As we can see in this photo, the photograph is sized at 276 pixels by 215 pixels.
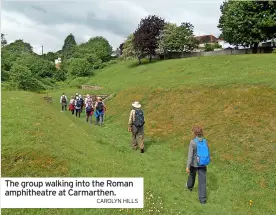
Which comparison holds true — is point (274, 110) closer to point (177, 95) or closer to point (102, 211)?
point (177, 95)

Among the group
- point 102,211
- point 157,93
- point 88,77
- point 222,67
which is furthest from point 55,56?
point 102,211

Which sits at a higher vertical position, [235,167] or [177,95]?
[177,95]

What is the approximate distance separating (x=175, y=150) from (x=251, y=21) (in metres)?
49.4

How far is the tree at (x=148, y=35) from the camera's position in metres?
74.3

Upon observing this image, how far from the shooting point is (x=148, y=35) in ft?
246

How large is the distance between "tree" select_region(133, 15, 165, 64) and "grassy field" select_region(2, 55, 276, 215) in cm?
4847

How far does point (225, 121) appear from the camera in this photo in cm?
2019

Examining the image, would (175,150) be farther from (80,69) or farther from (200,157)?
(80,69)

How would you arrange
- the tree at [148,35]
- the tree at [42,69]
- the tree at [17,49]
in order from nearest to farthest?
1. the tree at [148,35]
2. the tree at [42,69]
3. the tree at [17,49]

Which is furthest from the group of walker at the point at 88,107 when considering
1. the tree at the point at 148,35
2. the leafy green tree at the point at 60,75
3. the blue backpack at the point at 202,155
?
the leafy green tree at the point at 60,75

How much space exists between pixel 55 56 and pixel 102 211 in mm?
135386

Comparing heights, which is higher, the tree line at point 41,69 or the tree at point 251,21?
the tree at point 251,21

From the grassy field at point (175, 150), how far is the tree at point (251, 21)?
34.9 m

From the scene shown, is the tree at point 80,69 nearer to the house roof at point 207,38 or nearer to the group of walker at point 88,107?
the group of walker at point 88,107
